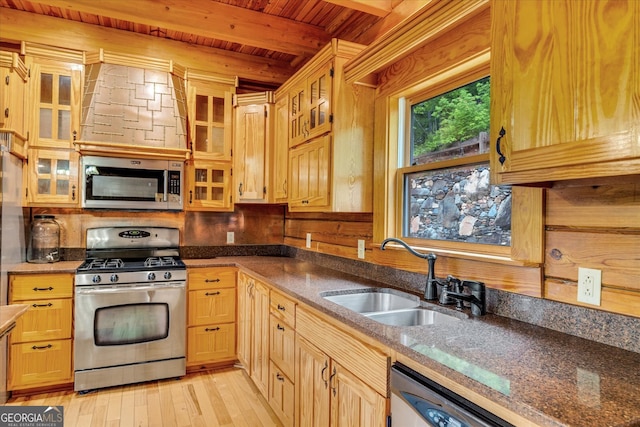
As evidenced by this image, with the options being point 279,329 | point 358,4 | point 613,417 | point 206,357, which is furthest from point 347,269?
point 613,417

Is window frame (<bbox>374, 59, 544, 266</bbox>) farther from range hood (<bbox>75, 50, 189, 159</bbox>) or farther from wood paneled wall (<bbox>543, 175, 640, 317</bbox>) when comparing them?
range hood (<bbox>75, 50, 189, 159</bbox>)

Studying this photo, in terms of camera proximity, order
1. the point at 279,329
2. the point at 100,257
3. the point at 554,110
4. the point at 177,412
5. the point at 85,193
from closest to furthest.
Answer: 1. the point at 554,110
2. the point at 279,329
3. the point at 177,412
4. the point at 85,193
5. the point at 100,257

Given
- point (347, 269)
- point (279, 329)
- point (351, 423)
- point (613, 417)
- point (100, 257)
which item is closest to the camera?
point (613, 417)

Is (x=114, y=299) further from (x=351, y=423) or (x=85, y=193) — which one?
(x=351, y=423)

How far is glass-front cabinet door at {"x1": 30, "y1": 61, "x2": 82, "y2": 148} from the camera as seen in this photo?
9.79 ft

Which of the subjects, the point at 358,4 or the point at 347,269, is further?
the point at 347,269

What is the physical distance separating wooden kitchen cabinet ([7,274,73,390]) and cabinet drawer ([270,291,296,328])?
161 centimetres

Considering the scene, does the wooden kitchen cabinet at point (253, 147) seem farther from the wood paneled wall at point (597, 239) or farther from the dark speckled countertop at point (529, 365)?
the wood paneled wall at point (597, 239)

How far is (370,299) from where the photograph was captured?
2176 mm

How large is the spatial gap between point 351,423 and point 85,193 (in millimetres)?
2735

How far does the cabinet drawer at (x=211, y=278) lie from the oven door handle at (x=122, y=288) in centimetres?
11

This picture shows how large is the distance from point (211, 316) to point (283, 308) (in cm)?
126

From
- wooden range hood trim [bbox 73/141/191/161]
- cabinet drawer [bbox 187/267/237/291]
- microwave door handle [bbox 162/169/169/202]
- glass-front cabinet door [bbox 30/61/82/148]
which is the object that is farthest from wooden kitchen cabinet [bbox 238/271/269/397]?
glass-front cabinet door [bbox 30/61/82/148]

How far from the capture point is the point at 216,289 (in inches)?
128
